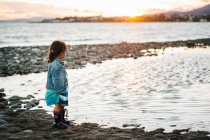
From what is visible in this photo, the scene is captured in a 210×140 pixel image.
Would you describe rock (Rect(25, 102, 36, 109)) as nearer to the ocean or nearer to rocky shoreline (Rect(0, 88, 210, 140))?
rocky shoreline (Rect(0, 88, 210, 140))

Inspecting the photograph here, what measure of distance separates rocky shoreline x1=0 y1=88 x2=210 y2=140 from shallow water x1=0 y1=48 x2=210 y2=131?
60cm

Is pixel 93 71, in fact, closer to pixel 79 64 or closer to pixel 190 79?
pixel 79 64

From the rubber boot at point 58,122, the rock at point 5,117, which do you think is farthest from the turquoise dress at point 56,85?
the rock at point 5,117

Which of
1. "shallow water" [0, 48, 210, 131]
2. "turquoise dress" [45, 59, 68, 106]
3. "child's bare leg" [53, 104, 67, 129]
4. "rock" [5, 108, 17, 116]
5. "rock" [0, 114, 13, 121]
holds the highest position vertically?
"turquoise dress" [45, 59, 68, 106]

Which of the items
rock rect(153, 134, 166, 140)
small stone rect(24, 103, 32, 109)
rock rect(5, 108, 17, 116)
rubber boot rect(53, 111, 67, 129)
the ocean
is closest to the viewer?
rock rect(153, 134, 166, 140)

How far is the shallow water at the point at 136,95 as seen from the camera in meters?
10.4

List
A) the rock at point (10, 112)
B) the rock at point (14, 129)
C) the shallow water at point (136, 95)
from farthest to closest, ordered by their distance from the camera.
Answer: the rock at point (10, 112)
the shallow water at point (136, 95)
the rock at point (14, 129)

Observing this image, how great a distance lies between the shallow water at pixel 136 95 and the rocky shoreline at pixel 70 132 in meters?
0.60

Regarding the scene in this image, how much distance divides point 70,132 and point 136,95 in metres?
5.50

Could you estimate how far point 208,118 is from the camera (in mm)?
10227

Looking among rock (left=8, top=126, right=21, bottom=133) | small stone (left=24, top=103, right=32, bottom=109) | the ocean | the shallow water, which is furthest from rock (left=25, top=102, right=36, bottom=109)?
the ocean

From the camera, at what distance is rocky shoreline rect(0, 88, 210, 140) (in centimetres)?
839

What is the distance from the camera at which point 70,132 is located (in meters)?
8.93

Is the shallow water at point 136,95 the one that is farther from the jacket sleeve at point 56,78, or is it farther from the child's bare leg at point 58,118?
the jacket sleeve at point 56,78
